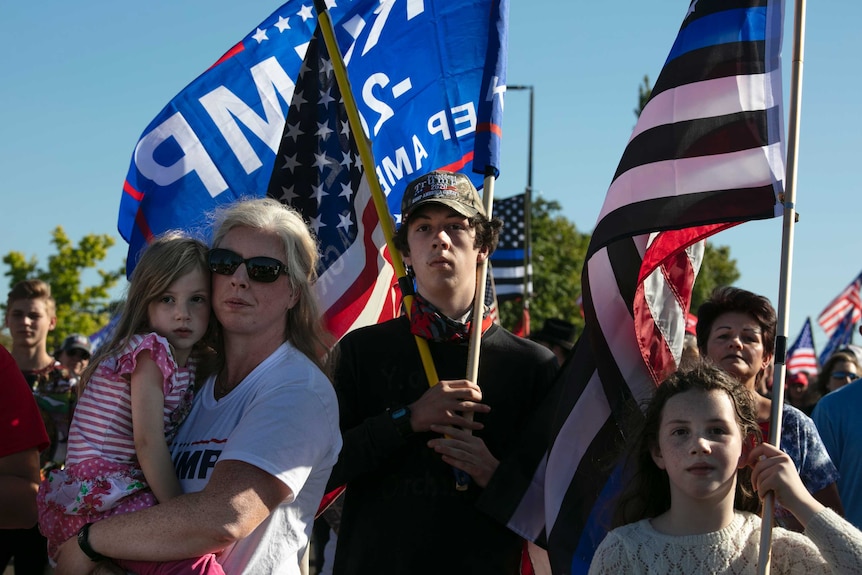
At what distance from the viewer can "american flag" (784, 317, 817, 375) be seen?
54.1 ft

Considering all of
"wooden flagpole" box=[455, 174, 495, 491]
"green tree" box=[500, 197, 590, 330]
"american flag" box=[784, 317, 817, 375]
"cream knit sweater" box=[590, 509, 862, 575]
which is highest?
"green tree" box=[500, 197, 590, 330]

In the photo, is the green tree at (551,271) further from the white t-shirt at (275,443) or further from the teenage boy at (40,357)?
the white t-shirt at (275,443)

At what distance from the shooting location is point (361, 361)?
4.29m

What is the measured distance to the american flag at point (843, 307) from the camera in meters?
18.1

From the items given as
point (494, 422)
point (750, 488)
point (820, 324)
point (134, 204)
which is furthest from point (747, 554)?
point (820, 324)

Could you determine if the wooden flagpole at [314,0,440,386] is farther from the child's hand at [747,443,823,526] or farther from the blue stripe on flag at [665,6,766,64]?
the child's hand at [747,443,823,526]

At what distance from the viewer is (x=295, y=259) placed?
11.7 ft

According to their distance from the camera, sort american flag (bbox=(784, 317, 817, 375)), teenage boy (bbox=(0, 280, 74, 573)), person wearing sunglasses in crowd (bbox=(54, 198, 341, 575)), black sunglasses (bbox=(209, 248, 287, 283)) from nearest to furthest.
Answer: person wearing sunglasses in crowd (bbox=(54, 198, 341, 575)), black sunglasses (bbox=(209, 248, 287, 283)), teenage boy (bbox=(0, 280, 74, 573)), american flag (bbox=(784, 317, 817, 375))

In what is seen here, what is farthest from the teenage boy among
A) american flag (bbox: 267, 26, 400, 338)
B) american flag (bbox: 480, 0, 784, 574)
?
american flag (bbox: 480, 0, 784, 574)

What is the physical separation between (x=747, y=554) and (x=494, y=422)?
1177 mm

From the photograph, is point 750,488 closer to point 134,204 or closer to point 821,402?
point 821,402

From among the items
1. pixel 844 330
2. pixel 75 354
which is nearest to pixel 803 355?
pixel 844 330

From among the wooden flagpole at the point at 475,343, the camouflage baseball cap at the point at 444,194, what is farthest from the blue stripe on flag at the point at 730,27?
the wooden flagpole at the point at 475,343

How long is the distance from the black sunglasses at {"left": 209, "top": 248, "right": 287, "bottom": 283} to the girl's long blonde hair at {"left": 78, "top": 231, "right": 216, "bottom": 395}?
10 centimetres
